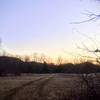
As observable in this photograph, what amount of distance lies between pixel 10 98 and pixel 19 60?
15635cm

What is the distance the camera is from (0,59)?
5782 inches

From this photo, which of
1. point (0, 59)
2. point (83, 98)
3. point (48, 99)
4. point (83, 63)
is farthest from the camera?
point (0, 59)

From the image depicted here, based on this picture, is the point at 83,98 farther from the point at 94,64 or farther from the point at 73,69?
the point at 94,64

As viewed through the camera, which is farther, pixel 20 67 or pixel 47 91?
pixel 20 67

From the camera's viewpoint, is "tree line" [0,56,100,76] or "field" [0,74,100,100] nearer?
"field" [0,74,100,100]

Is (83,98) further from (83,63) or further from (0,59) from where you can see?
(0,59)

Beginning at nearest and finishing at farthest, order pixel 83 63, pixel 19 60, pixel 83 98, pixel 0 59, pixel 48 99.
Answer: pixel 83 63, pixel 83 98, pixel 48 99, pixel 0 59, pixel 19 60

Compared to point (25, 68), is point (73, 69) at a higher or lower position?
lower

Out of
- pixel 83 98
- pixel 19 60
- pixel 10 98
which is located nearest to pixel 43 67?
pixel 19 60

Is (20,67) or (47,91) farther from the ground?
(20,67)

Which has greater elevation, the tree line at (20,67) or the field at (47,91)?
the tree line at (20,67)

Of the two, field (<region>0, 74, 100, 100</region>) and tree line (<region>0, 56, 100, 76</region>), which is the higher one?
tree line (<region>0, 56, 100, 76</region>)

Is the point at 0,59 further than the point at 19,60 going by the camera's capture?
No

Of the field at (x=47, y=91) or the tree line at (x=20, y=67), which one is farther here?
the tree line at (x=20, y=67)
